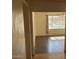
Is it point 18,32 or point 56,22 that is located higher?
point 56,22

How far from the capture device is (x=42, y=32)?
1130 centimetres

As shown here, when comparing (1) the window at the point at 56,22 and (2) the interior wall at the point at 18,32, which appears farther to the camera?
(1) the window at the point at 56,22

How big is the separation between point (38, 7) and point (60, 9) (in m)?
0.82

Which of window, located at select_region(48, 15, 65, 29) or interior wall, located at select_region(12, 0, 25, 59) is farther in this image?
window, located at select_region(48, 15, 65, 29)

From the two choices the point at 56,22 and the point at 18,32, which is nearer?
the point at 18,32

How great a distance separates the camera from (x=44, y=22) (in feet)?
36.7
